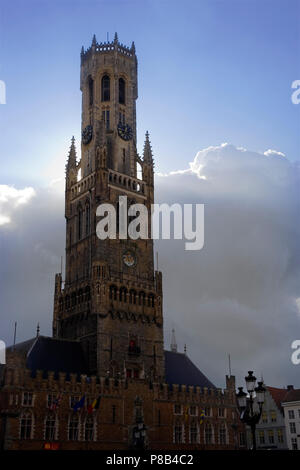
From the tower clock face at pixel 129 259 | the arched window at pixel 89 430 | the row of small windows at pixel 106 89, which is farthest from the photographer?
the row of small windows at pixel 106 89

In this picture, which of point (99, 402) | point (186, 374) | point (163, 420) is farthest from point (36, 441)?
point (186, 374)

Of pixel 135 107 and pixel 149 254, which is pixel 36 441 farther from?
pixel 135 107

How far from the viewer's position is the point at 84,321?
79.2 meters

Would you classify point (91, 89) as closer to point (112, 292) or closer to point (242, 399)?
point (112, 292)

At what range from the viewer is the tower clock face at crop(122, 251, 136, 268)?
8394 centimetres

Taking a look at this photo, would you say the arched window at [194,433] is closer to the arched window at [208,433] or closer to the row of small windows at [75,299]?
the arched window at [208,433]

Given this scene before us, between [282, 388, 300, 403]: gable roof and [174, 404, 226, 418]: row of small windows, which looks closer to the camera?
[174, 404, 226, 418]: row of small windows

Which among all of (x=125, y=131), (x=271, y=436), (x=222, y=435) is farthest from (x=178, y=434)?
(x=125, y=131)

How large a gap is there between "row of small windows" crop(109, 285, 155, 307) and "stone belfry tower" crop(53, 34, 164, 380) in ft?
0.50

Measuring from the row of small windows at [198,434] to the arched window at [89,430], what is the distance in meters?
13.1

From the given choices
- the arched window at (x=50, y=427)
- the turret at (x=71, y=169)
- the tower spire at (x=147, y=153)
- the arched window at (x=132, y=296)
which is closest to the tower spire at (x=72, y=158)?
the turret at (x=71, y=169)

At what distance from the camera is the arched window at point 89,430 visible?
222 feet

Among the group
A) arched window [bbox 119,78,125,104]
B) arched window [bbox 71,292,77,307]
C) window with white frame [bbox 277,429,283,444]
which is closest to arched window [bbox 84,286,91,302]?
arched window [bbox 71,292,77,307]

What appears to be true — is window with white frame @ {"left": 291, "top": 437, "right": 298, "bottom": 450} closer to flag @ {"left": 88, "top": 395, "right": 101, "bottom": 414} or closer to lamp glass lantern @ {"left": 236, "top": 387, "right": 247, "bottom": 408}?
flag @ {"left": 88, "top": 395, "right": 101, "bottom": 414}
